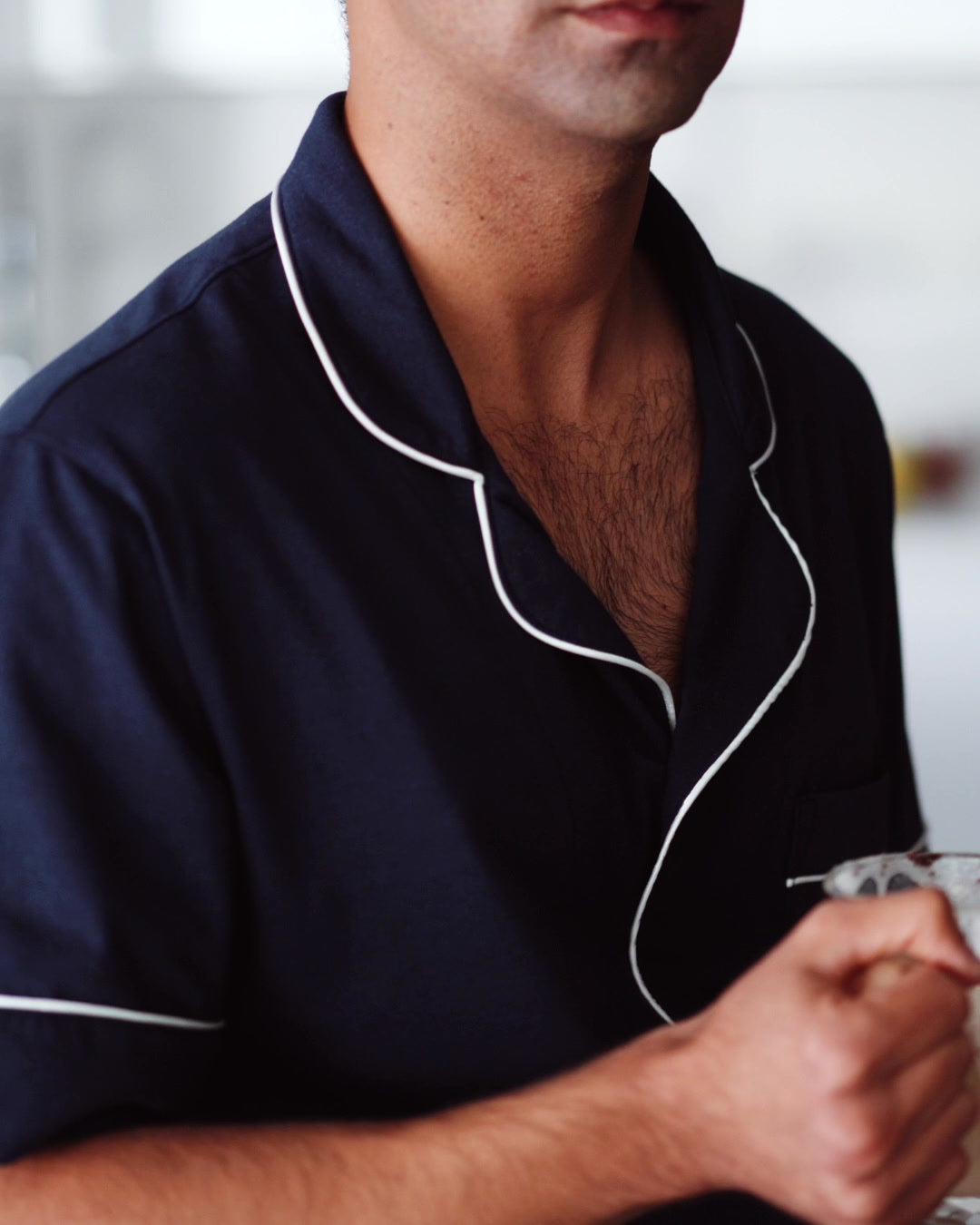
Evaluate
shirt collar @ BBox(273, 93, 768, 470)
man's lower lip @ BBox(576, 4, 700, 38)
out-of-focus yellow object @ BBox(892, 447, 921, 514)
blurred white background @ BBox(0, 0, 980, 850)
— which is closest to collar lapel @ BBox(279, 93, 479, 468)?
shirt collar @ BBox(273, 93, 768, 470)

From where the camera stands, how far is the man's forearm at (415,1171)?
2.27ft

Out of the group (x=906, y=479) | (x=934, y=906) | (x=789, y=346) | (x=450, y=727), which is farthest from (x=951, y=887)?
(x=906, y=479)

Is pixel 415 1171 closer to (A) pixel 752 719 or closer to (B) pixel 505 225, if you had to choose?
(A) pixel 752 719

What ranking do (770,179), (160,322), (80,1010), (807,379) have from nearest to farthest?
(80,1010) < (160,322) < (807,379) < (770,179)

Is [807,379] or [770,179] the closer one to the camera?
[807,379]

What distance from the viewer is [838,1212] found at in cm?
64

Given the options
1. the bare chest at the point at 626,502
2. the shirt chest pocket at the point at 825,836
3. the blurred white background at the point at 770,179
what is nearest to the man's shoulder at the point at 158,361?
the bare chest at the point at 626,502

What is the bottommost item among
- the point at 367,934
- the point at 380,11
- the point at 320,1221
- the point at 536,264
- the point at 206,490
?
the point at 320,1221

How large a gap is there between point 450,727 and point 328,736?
6cm

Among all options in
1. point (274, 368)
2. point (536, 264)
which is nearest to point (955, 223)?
point (536, 264)

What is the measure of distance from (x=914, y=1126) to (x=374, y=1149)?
0.24 meters

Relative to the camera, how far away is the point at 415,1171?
0.72m

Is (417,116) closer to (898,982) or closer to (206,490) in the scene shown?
(206,490)

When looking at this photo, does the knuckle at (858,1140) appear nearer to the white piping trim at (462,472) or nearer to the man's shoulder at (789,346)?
the white piping trim at (462,472)
